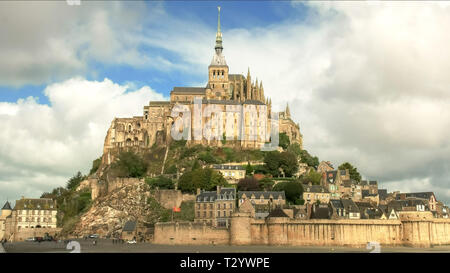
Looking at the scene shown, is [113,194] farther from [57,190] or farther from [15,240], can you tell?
[57,190]

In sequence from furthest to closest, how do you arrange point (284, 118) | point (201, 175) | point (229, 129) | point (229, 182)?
1. point (284, 118)
2. point (229, 129)
3. point (229, 182)
4. point (201, 175)

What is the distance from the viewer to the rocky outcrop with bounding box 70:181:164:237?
289 feet

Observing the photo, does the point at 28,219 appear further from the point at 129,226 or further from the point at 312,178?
the point at 312,178

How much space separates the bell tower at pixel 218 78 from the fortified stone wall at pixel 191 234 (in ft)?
168

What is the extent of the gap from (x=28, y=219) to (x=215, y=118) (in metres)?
38.3

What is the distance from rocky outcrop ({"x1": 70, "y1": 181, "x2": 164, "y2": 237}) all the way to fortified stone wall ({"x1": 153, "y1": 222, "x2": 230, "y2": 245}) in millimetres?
9389

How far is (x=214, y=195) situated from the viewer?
85.1 metres

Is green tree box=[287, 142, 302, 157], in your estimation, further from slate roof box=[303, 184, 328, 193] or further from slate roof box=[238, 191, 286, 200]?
slate roof box=[238, 191, 286, 200]

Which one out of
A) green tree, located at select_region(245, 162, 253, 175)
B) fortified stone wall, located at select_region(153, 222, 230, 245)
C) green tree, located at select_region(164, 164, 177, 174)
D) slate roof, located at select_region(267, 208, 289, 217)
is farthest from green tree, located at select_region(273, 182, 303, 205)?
green tree, located at select_region(164, 164, 177, 174)

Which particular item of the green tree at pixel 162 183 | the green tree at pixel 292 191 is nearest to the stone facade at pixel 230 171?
the green tree at pixel 162 183
